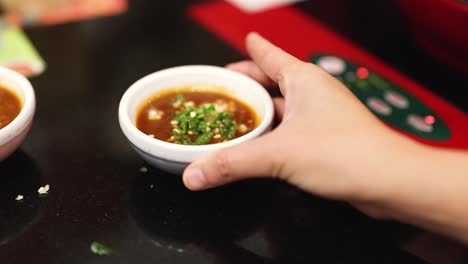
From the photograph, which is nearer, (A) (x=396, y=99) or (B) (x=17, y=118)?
(B) (x=17, y=118)

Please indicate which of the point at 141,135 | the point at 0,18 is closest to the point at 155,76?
the point at 141,135

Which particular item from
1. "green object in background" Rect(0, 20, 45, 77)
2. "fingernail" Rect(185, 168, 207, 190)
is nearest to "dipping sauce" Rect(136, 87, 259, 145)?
"fingernail" Rect(185, 168, 207, 190)

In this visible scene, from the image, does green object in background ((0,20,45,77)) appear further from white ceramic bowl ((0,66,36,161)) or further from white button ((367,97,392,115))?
white button ((367,97,392,115))

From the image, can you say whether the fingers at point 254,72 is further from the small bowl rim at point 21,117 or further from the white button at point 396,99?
the small bowl rim at point 21,117

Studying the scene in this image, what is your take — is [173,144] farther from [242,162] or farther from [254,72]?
[254,72]

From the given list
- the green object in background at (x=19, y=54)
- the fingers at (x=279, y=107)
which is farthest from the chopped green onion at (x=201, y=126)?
the green object in background at (x=19, y=54)

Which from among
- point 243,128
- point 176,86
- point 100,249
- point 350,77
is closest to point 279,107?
point 243,128
